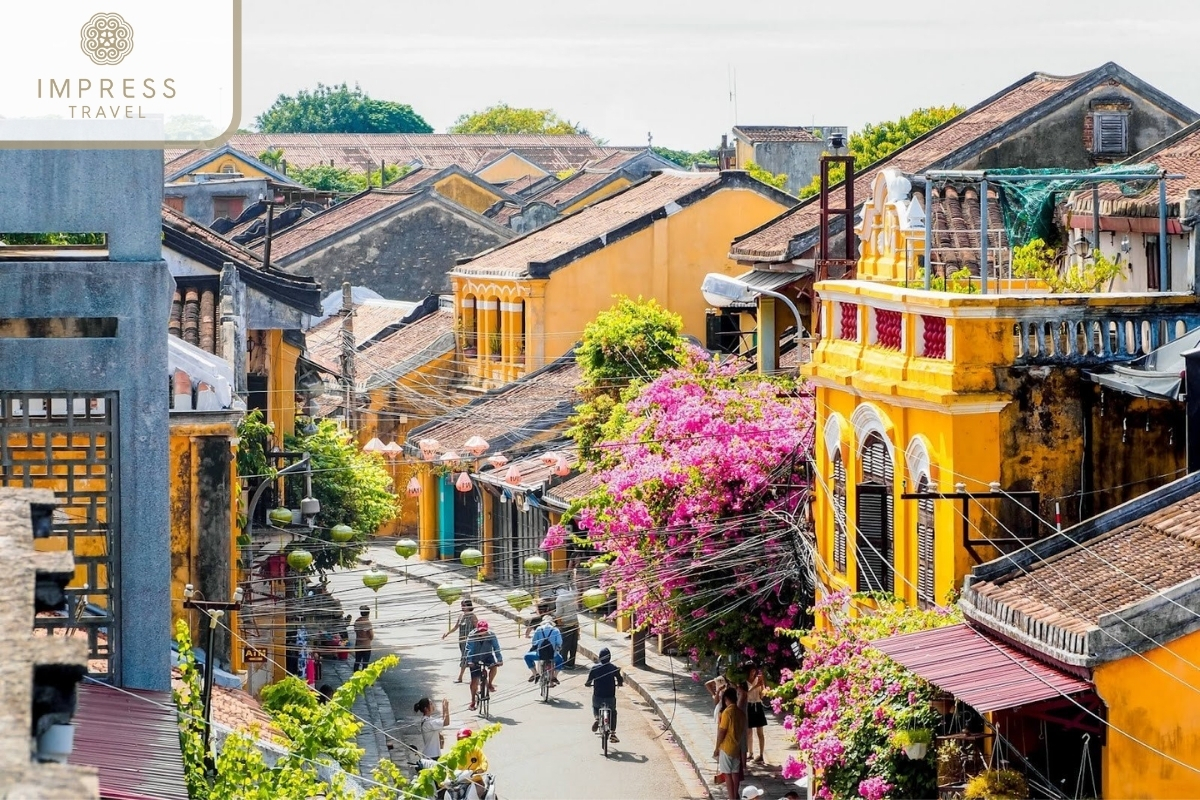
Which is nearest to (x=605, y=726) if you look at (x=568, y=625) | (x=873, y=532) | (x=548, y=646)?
(x=548, y=646)

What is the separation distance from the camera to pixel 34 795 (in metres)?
5.46

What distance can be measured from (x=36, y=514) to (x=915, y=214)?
1306 centimetres

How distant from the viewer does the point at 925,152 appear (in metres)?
34.4

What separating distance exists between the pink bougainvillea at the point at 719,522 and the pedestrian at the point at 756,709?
0.95ft

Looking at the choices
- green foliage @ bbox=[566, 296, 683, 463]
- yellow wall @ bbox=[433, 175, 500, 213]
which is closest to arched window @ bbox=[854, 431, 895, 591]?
green foliage @ bbox=[566, 296, 683, 463]

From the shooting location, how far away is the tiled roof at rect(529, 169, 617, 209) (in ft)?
199

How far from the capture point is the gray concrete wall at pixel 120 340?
14.2 m

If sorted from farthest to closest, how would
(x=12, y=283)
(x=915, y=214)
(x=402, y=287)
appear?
(x=402, y=287), (x=915, y=214), (x=12, y=283)

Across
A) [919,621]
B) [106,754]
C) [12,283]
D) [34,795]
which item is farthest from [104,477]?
[34,795]

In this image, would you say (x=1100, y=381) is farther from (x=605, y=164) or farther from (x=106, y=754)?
(x=605, y=164)

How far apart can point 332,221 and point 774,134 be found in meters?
17.4

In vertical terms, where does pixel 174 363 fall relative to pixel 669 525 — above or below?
above

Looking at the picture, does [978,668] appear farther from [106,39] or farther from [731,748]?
[731,748]

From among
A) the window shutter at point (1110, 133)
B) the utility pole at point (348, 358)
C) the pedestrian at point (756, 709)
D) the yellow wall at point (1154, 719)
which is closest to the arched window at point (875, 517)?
the pedestrian at point (756, 709)
